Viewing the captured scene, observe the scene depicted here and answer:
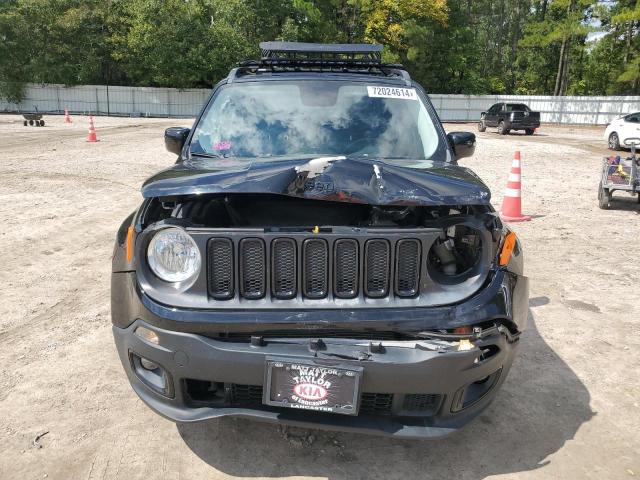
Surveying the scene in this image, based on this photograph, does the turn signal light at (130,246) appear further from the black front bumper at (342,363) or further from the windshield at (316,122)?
the windshield at (316,122)

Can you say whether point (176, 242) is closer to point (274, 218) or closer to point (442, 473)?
point (274, 218)

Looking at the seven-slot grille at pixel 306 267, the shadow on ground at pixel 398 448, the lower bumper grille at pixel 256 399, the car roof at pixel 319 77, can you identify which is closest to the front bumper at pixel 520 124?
the car roof at pixel 319 77

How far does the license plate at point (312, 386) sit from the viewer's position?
216 cm

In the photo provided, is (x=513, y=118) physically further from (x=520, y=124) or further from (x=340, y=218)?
(x=340, y=218)

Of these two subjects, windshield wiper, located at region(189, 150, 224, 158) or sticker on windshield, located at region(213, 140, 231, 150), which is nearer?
windshield wiper, located at region(189, 150, 224, 158)

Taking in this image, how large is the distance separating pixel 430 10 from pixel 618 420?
46.1 m

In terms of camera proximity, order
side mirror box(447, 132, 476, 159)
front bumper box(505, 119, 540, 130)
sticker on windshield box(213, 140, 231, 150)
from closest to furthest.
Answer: sticker on windshield box(213, 140, 231, 150)
side mirror box(447, 132, 476, 159)
front bumper box(505, 119, 540, 130)

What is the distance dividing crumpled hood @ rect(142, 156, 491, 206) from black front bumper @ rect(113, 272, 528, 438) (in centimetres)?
43

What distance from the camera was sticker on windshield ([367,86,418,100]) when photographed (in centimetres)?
393

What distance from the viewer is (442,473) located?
8.37 feet

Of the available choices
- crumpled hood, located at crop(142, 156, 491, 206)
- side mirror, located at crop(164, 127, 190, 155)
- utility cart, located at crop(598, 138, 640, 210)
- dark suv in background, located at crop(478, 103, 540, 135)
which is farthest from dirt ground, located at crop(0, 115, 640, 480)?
dark suv in background, located at crop(478, 103, 540, 135)

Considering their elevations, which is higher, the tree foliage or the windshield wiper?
the tree foliage

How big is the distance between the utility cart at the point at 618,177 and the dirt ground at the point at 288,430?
1978 mm

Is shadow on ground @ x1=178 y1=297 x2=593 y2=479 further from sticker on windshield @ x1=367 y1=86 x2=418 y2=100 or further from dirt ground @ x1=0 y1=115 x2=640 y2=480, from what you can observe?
sticker on windshield @ x1=367 y1=86 x2=418 y2=100
